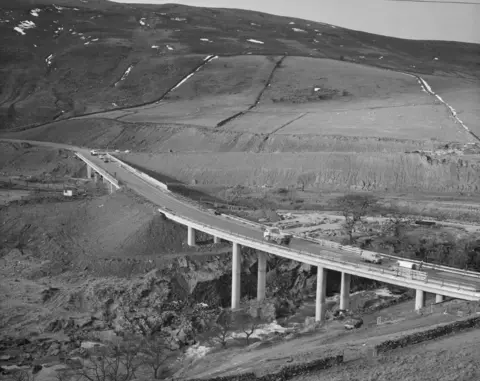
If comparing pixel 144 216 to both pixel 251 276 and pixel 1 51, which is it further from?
pixel 1 51

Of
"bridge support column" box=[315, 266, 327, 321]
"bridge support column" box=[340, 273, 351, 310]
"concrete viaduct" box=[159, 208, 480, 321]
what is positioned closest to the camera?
"concrete viaduct" box=[159, 208, 480, 321]

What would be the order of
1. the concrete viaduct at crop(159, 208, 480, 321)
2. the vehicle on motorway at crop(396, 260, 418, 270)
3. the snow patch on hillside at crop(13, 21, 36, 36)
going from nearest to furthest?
the concrete viaduct at crop(159, 208, 480, 321) < the vehicle on motorway at crop(396, 260, 418, 270) < the snow patch on hillside at crop(13, 21, 36, 36)

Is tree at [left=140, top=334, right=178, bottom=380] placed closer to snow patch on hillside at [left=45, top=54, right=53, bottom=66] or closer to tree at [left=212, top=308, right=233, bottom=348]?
tree at [left=212, top=308, right=233, bottom=348]

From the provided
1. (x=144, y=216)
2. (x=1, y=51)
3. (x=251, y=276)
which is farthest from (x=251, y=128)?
(x=1, y=51)

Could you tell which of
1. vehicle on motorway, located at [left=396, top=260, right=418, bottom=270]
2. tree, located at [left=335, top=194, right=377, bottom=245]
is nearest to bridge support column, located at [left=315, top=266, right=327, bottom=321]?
vehicle on motorway, located at [left=396, top=260, right=418, bottom=270]

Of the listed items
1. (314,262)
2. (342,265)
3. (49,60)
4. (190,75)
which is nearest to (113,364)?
(314,262)

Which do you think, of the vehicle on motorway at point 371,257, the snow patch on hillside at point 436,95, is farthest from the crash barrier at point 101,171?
the snow patch on hillside at point 436,95
